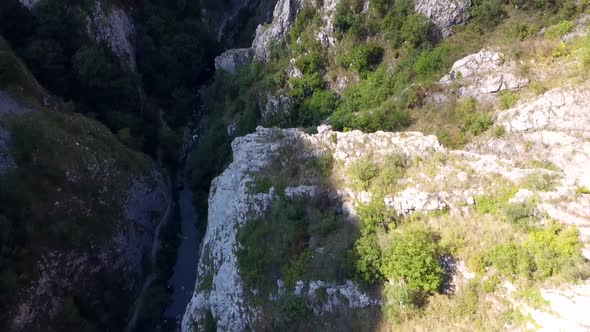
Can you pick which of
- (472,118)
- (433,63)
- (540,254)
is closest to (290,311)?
(540,254)

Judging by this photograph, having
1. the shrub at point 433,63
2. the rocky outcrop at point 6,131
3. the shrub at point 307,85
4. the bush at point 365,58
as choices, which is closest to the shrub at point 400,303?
the shrub at point 433,63

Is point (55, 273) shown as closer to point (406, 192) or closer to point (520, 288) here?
point (406, 192)

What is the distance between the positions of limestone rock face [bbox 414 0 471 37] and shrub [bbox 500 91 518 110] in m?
8.74

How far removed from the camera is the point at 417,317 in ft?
62.4

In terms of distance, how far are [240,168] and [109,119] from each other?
2098 centimetres

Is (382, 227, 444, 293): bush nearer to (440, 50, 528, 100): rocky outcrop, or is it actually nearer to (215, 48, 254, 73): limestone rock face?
(440, 50, 528, 100): rocky outcrop

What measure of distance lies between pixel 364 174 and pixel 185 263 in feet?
81.5

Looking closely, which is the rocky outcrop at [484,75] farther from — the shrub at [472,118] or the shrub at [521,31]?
the shrub at [521,31]

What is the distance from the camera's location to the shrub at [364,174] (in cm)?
2366

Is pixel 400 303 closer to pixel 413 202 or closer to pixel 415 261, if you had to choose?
pixel 415 261

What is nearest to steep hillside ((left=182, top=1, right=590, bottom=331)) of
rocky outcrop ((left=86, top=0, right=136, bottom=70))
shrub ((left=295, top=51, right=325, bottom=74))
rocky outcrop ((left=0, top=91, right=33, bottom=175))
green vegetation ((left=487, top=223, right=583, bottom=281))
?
green vegetation ((left=487, top=223, right=583, bottom=281))

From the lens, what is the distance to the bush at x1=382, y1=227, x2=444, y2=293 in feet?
62.1

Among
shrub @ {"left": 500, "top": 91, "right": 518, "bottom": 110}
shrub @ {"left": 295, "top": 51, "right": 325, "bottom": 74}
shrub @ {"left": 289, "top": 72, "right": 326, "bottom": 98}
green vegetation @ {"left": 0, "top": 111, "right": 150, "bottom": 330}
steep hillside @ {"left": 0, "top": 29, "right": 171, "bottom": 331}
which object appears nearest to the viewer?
shrub @ {"left": 500, "top": 91, "right": 518, "bottom": 110}

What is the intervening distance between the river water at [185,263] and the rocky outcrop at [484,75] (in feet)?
88.4
